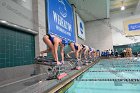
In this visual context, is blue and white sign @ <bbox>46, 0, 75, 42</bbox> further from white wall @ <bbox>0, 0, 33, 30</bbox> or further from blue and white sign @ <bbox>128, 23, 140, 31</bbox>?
blue and white sign @ <bbox>128, 23, 140, 31</bbox>

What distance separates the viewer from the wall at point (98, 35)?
60.8ft

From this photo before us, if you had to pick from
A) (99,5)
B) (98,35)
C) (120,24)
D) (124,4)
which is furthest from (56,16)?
(120,24)

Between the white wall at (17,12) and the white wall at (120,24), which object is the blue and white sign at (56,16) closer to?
the white wall at (17,12)

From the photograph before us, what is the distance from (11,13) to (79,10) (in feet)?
32.9

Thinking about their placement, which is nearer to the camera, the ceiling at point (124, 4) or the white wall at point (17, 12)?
the white wall at point (17, 12)

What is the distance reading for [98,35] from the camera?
18922mm

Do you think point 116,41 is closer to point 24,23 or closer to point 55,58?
point 24,23

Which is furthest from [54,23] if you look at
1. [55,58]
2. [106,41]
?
[106,41]

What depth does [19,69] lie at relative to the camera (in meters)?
5.25

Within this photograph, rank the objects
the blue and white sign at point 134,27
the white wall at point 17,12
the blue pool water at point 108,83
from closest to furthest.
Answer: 1. the blue pool water at point 108,83
2. the white wall at point 17,12
3. the blue and white sign at point 134,27

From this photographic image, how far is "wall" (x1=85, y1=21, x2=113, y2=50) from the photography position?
60.8 feet

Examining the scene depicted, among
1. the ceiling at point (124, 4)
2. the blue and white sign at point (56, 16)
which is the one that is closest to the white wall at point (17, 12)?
the blue and white sign at point (56, 16)

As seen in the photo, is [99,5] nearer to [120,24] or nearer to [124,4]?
[124,4]

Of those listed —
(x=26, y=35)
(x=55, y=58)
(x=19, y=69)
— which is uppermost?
(x=26, y=35)
